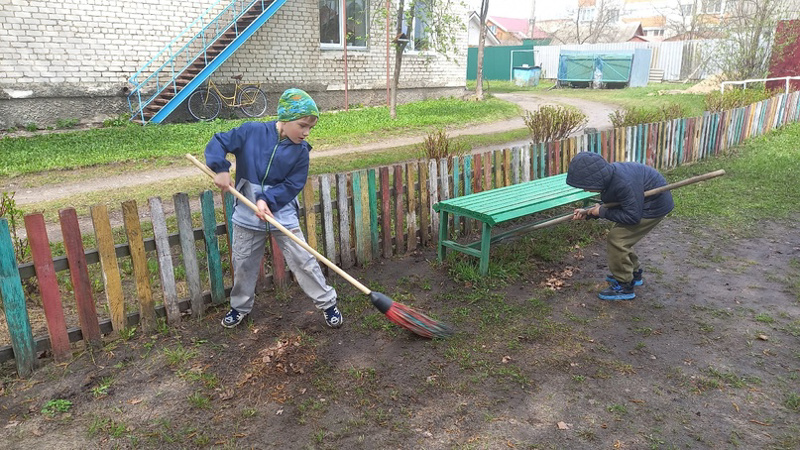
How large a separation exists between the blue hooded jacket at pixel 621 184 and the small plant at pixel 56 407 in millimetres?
3603

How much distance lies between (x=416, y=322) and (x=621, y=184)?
191 centimetres

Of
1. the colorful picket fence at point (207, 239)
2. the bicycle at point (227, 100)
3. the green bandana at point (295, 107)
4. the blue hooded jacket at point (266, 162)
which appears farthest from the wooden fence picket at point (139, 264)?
the bicycle at point (227, 100)

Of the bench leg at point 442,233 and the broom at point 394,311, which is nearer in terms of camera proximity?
the broom at point 394,311

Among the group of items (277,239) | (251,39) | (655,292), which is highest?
(251,39)

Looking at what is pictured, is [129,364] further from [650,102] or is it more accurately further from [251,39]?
[650,102]

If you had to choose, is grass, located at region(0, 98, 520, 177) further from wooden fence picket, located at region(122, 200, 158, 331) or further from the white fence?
the white fence

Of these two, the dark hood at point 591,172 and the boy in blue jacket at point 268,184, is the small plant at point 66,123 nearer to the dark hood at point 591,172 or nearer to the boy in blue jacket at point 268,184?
A: the boy in blue jacket at point 268,184

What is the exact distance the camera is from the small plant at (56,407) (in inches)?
119

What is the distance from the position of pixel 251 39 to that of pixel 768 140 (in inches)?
486

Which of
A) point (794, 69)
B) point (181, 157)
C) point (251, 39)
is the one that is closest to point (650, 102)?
point (794, 69)

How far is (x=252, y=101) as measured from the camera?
14469 millimetres

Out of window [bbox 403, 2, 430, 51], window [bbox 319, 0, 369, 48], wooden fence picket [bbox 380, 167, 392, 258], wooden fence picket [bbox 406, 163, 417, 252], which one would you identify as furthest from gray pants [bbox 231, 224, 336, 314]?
window [bbox 403, 2, 430, 51]

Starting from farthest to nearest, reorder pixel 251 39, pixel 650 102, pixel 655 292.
A: pixel 650 102 → pixel 251 39 → pixel 655 292

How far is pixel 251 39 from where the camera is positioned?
48.0 feet
